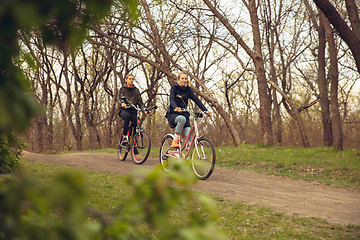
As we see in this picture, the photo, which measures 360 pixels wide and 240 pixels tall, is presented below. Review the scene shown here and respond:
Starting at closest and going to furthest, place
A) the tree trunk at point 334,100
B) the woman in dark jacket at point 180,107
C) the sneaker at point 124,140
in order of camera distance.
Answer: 1. the woman in dark jacket at point 180,107
2. the sneaker at point 124,140
3. the tree trunk at point 334,100

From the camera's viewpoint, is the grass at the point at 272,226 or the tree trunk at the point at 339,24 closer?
the grass at the point at 272,226

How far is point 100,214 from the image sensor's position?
0.72 m

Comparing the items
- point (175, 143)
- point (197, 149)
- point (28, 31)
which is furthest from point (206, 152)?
point (28, 31)

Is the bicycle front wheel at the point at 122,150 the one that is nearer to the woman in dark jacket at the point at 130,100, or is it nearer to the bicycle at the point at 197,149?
the woman in dark jacket at the point at 130,100

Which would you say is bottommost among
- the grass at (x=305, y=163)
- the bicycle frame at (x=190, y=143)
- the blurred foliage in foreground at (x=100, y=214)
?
the grass at (x=305, y=163)

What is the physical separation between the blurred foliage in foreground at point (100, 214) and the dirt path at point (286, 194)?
4.09 m

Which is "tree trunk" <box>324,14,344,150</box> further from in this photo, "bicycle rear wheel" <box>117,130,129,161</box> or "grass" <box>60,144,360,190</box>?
"bicycle rear wheel" <box>117,130,129,161</box>

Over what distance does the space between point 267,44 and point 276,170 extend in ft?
50.2

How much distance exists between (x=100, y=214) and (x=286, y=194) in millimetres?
6404

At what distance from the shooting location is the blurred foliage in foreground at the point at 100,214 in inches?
21.5

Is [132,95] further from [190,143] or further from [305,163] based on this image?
[305,163]

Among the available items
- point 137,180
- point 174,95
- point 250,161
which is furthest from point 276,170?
point 137,180

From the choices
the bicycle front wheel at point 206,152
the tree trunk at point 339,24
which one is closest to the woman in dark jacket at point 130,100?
the bicycle front wheel at point 206,152

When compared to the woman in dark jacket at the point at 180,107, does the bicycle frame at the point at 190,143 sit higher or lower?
lower
